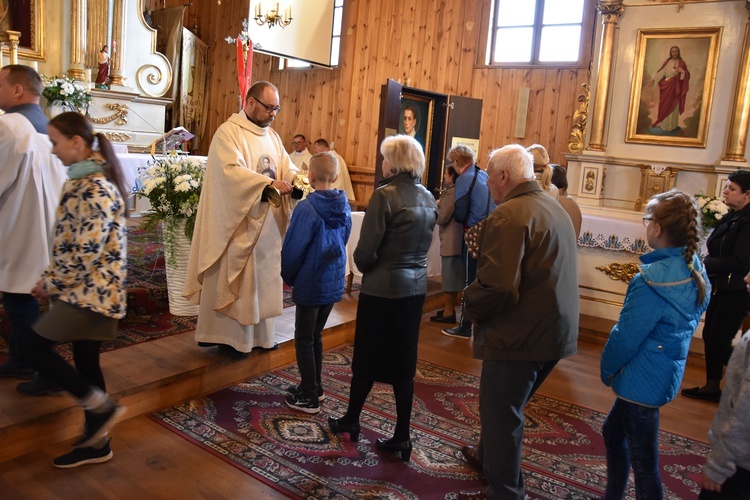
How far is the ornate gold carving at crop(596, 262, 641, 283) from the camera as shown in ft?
19.6

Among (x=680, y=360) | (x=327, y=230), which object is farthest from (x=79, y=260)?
(x=680, y=360)

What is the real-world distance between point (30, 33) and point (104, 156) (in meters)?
6.39

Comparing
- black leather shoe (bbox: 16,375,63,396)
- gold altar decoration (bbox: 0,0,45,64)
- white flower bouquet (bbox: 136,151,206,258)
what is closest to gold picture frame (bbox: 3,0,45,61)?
gold altar decoration (bbox: 0,0,45,64)

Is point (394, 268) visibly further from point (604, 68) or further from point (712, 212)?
point (604, 68)

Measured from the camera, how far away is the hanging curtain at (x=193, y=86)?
11.9m

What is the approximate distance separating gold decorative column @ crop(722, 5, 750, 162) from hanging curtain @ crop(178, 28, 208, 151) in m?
9.36

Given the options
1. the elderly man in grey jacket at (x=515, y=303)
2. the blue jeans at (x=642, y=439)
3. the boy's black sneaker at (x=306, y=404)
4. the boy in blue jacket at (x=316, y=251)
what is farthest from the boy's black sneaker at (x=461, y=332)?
the elderly man in grey jacket at (x=515, y=303)

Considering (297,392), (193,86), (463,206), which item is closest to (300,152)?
(193,86)

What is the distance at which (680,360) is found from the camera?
2432 mm

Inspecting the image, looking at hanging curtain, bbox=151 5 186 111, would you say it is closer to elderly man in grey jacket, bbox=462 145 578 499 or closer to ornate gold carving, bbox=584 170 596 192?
ornate gold carving, bbox=584 170 596 192

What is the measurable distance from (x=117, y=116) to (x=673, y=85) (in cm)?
681

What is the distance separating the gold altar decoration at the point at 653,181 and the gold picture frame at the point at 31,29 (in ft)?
24.2

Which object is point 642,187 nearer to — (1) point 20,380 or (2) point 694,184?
(2) point 694,184

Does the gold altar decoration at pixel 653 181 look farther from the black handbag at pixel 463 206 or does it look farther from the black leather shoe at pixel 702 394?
the black leather shoe at pixel 702 394
